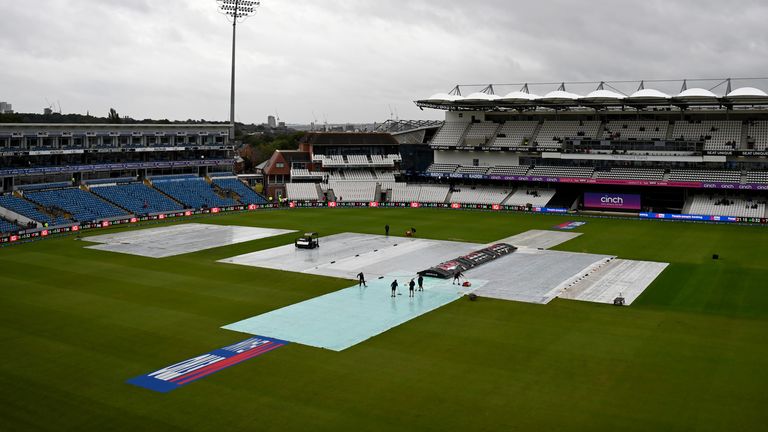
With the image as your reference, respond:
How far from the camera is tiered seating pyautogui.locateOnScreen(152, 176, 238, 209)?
2849 inches

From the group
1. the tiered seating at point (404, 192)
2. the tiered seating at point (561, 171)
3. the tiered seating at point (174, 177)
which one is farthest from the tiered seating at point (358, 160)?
the tiered seating at point (561, 171)

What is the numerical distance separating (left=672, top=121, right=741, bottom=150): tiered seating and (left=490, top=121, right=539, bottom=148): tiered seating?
55.0 feet

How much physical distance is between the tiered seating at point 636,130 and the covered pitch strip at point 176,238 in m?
43.3

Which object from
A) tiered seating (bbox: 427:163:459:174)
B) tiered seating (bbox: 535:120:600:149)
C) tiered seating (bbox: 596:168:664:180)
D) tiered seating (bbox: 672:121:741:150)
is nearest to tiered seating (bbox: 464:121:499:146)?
tiered seating (bbox: 427:163:459:174)

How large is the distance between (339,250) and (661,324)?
24.1 metres

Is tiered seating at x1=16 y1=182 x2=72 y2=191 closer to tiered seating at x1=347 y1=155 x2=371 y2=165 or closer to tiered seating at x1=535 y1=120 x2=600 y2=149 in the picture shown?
tiered seating at x1=347 y1=155 x2=371 y2=165

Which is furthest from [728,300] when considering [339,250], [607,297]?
[339,250]

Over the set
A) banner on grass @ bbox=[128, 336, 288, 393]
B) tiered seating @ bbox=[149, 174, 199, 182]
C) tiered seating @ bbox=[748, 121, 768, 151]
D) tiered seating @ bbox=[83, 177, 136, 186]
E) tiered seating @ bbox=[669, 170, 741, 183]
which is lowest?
banner on grass @ bbox=[128, 336, 288, 393]

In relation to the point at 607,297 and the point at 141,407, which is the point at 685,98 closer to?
the point at 607,297

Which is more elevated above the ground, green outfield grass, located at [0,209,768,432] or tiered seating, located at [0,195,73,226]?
tiered seating, located at [0,195,73,226]

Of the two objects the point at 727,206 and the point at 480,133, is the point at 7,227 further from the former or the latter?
the point at 727,206

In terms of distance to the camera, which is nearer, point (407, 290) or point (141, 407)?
point (141, 407)

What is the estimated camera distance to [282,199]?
81312 millimetres

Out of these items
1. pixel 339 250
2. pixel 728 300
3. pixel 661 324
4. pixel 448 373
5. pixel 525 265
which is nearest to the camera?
pixel 448 373
